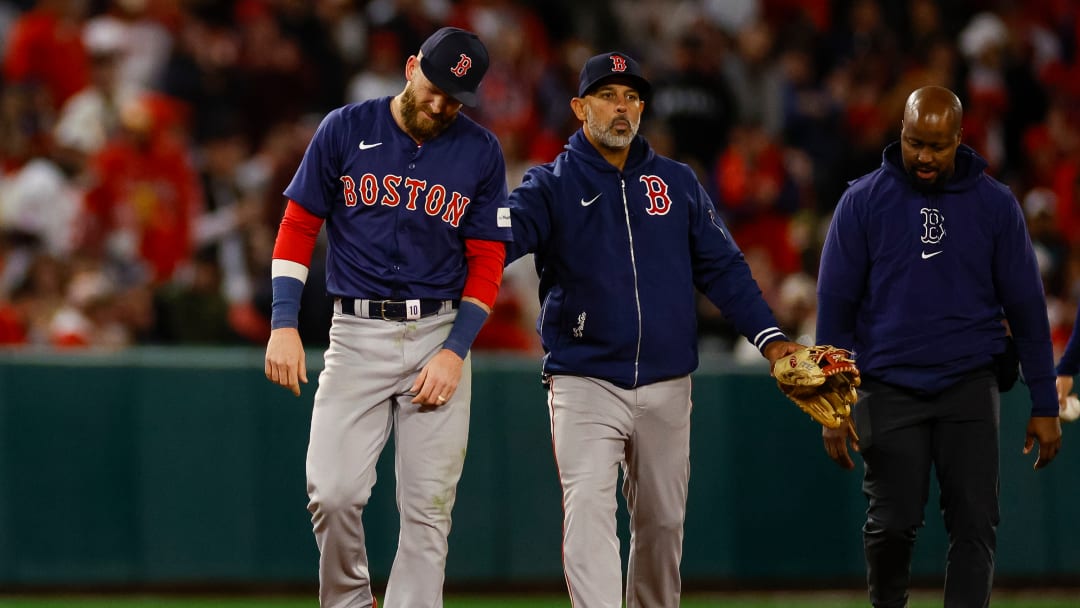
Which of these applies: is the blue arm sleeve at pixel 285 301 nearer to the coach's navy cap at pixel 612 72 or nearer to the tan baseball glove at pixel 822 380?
the coach's navy cap at pixel 612 72

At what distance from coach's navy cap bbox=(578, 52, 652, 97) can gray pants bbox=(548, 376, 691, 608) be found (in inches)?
43.9

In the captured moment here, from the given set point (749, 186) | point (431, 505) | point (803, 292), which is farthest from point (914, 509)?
point (749, 186)

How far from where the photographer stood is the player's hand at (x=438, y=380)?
17.5ft

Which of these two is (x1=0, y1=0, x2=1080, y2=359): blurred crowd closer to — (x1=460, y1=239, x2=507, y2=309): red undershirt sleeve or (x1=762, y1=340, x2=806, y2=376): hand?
(x1=762, y1=340, x2=806, y2=376): hand

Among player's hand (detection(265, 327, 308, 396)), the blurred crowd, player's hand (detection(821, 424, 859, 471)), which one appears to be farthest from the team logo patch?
the blurred crowd

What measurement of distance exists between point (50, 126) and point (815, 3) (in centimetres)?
695

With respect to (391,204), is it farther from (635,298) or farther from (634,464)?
(634,464)

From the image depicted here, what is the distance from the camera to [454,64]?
5344 millimetres

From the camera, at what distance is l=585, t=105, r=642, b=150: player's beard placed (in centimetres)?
576

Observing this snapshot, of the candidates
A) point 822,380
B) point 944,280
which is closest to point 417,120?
point 822,380

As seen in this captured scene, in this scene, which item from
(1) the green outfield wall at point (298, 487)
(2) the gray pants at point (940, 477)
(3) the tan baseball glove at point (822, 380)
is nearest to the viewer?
(3) the tan baseball glove at point (822, 380)

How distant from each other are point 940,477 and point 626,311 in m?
1.33

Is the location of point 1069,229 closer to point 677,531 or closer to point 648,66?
point 648,66

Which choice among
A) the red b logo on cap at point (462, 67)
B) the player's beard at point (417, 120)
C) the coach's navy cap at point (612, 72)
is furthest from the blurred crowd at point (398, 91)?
the red b logo on cap at point (462, 67)
